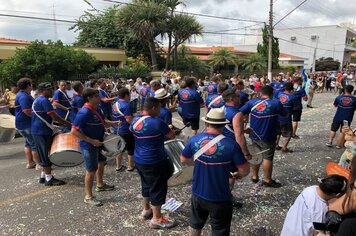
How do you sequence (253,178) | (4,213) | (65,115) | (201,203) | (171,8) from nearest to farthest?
(201,203)
(4,213)
(253,178)
(65,115)
(171,8)

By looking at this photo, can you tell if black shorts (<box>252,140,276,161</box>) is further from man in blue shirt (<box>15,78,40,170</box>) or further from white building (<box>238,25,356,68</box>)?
white building (<box>238,25,356,68</box>)

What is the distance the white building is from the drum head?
61.0m

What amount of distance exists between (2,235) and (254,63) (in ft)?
119

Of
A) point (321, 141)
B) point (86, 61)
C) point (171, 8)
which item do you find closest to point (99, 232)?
point (321, 141)

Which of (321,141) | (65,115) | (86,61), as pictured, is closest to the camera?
(65,115)

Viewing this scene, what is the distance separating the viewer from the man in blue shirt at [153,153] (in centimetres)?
408

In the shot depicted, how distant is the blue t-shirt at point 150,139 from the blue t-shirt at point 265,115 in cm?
198

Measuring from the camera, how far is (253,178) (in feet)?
19.6

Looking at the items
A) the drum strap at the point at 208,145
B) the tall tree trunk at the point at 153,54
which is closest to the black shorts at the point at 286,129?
the drum strap at the point at 208,145

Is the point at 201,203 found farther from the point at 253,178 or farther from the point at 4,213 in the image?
the point at 4,213

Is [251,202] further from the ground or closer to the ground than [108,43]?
closer to the ground

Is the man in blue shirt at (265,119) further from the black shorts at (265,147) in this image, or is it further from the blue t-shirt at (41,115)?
the blue t-shirt at (41,115)

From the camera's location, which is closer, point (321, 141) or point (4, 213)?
point (4, 213)

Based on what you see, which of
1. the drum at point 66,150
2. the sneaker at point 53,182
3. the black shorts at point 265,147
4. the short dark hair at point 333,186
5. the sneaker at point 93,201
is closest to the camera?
the short dark hair at point 333,186
